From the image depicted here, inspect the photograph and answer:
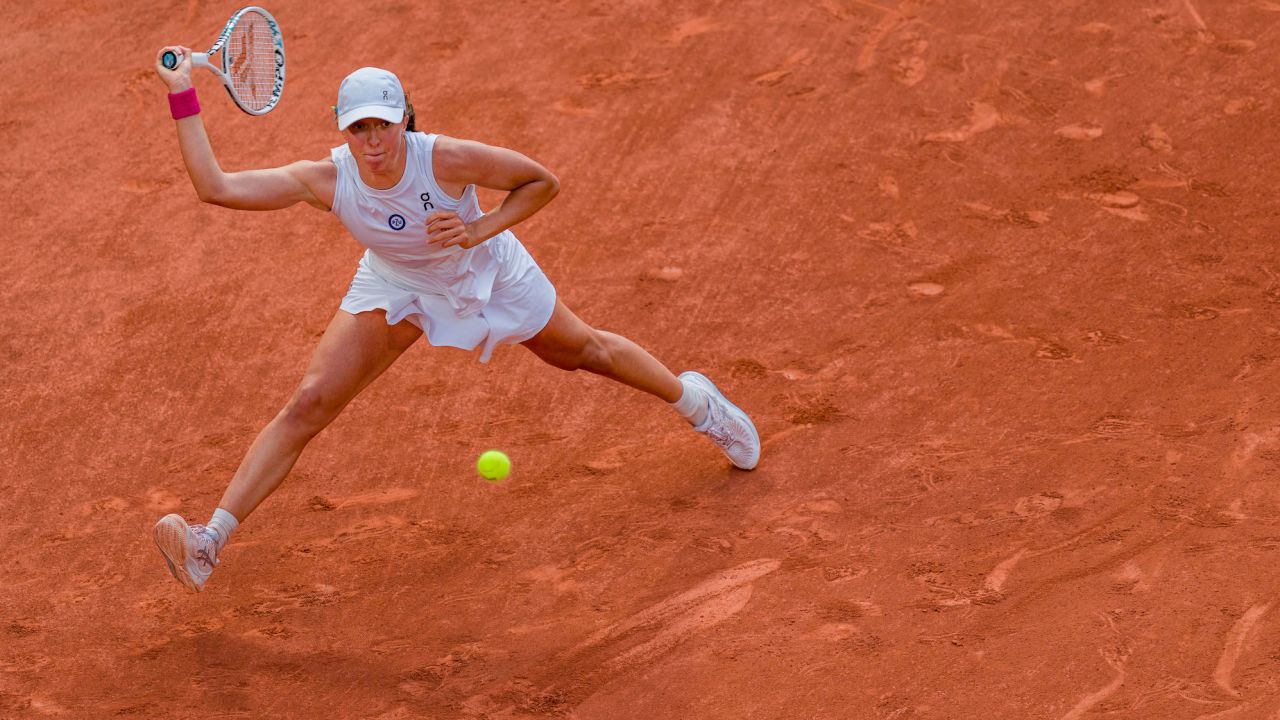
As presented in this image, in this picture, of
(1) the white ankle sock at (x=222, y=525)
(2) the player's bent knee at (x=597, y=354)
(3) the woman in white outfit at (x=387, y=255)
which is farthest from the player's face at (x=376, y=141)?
(1) the white ankle sock at (x=222, y=525)

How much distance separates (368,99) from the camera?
14.0 feet

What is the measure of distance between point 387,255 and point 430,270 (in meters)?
0.15

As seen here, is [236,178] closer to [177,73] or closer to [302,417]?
[177,73]

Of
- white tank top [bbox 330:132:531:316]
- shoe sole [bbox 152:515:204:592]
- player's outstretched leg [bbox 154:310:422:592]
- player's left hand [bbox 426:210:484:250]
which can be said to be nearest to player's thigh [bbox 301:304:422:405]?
player's outstretched leg [bbox 154:310:422:592]

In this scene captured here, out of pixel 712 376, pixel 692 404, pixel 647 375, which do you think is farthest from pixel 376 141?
pixel 712 376

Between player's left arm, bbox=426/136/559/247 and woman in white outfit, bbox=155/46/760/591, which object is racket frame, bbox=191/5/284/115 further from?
player's left arm, bbox=426/136/559/247

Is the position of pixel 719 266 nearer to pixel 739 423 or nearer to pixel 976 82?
pixel 739 423

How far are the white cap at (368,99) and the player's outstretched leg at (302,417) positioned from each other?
703 millimetres

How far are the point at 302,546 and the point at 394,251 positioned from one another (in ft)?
4.48

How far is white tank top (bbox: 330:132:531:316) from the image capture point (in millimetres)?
4453

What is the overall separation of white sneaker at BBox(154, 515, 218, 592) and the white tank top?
105 centimetres

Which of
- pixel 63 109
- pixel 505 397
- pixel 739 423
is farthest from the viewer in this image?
pixel 63 109

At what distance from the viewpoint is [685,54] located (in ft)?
26.3

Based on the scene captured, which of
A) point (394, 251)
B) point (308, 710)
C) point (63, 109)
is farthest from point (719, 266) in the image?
point (63, 109)
